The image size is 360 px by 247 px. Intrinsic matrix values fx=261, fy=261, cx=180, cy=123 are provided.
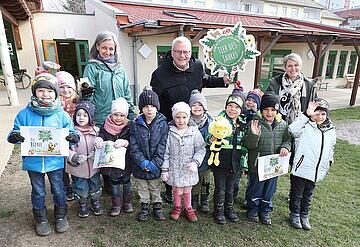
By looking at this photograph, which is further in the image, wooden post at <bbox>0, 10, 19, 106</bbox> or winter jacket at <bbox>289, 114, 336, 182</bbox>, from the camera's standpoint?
wooden post at <bbox>0, 10, 19, 106</bbox>

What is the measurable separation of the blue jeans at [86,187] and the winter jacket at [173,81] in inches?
41.8

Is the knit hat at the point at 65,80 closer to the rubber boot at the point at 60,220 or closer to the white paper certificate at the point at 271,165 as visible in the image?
the rubber boot at the point at 60,220

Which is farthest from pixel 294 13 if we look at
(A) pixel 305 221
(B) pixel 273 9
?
(A) pixel 305 221

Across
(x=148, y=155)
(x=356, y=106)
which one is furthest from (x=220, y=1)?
(x=148, y=155)

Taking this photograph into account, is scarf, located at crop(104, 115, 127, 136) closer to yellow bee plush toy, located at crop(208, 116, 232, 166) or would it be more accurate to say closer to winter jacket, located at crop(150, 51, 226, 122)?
winter jacket, located at crop(150, 51, 226, 122)

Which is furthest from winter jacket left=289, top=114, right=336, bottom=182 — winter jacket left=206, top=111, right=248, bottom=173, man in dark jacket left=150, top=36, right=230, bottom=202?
man in dark jacket left=150, top=36, right=230, bottom=202

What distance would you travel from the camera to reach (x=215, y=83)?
3043mm

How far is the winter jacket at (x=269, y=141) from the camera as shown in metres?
2.49

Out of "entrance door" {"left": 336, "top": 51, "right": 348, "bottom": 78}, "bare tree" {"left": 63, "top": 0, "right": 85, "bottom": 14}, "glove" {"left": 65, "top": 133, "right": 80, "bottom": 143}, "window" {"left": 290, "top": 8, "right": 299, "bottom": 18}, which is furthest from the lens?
"bare tree" {"left": 63, "top": 0, "right": 85, "bottom": 14}

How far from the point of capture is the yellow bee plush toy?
232 cm

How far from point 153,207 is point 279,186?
1.87 meters

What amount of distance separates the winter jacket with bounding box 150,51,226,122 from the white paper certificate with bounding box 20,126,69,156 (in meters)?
1.03

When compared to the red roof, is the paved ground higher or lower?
lower

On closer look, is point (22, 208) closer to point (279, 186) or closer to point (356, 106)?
point (279, 186)
